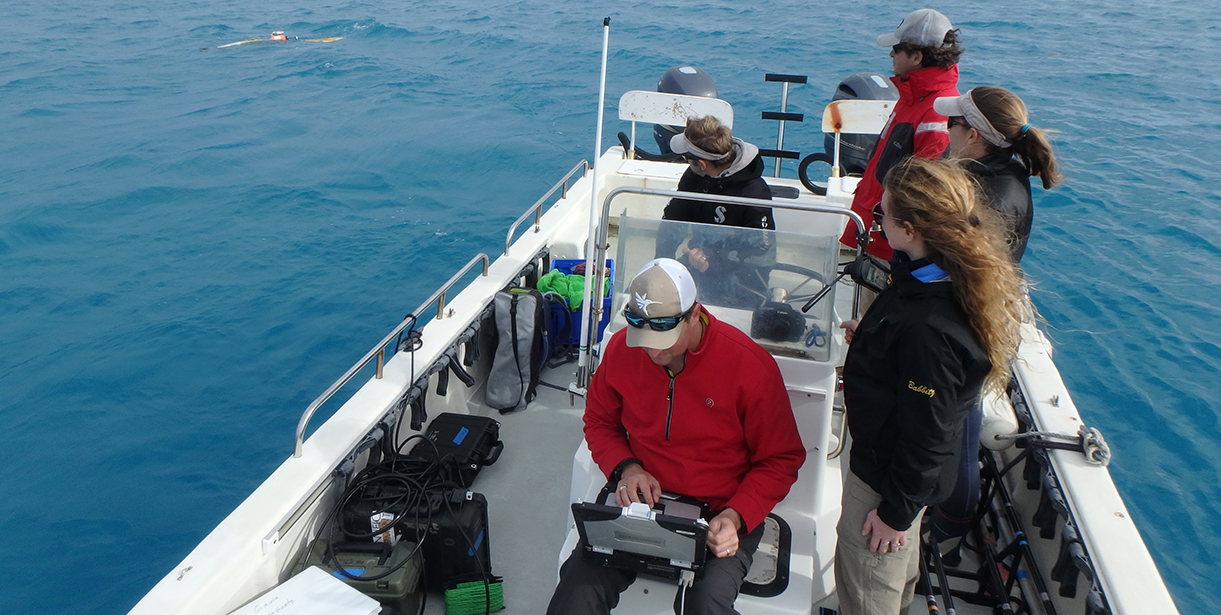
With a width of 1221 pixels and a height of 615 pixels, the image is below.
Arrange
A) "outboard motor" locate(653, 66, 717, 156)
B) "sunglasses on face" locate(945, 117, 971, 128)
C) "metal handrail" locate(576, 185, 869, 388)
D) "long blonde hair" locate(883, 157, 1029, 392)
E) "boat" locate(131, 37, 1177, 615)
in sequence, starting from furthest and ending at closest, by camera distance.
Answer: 1. "outboard motor" locate(653, 66, 717, 156)
2. "metal handrail" locate(576, 185, 869, 388)
3. "sunglasses on face" locate(945, 117, 971, 128)
4. "boat" locate(131, 37, 1177, 615)
5. "long blonde hair" locate(883, 157, 1029, 392)

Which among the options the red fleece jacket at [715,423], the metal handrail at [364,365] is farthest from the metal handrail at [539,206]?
the red fleece jacket at [715,423]

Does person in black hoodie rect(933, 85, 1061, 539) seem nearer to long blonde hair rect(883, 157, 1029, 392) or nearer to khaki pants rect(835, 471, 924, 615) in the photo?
khaki pants rect(835, 471, 924, 615)

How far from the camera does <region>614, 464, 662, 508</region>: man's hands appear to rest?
2047mm

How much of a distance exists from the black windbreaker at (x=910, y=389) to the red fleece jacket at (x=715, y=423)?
0.72 ft

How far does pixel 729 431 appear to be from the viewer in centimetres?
203

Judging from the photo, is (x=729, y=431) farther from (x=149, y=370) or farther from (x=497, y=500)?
(x=149, y=370)

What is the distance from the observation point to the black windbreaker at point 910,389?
1.60m

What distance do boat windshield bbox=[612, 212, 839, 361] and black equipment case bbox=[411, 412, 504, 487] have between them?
40.1 inches

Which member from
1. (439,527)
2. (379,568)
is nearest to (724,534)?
(439,527)

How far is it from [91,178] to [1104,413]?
1234 centimetres

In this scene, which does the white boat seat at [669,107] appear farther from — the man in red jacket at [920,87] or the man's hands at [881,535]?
the man's hands at [881,535]

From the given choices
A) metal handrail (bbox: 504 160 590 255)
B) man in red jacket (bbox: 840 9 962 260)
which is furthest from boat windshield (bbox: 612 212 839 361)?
metal handrail (bbox: 504 160 590 255)

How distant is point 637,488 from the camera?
208cm

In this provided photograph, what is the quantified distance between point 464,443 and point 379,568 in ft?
2.52
